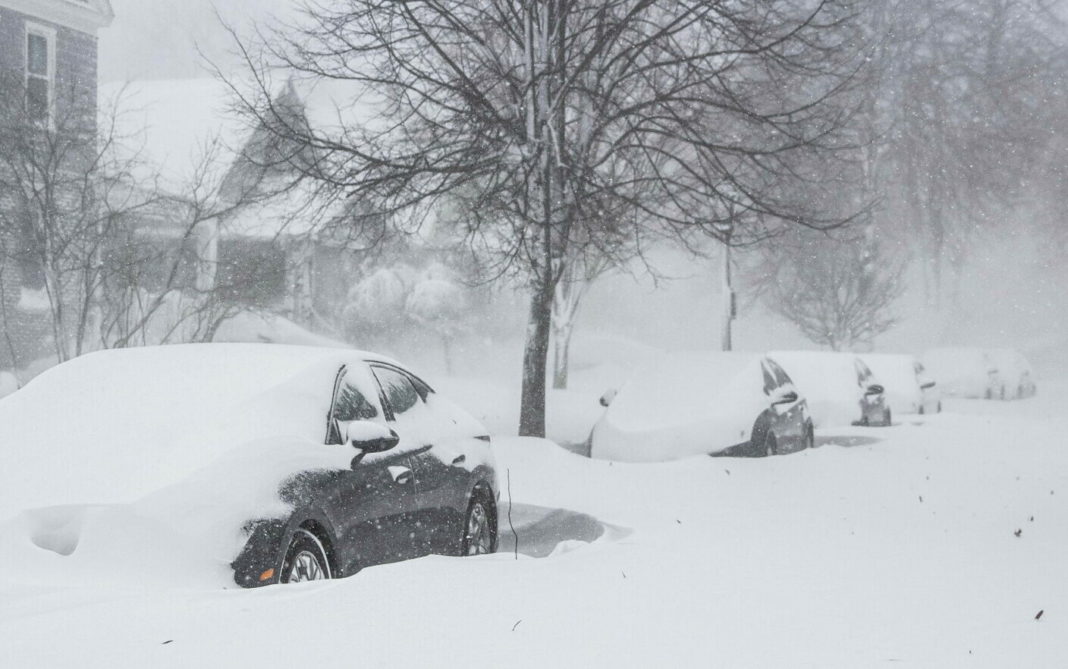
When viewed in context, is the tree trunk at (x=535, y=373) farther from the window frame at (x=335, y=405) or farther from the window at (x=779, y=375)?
the window frame at (x=335, y=405)

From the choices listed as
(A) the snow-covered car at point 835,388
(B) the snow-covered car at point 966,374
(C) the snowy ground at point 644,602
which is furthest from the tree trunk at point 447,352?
(C) the snowy ground at point 644,602

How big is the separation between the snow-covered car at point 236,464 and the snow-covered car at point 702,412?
5292 mm

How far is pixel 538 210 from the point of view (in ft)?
45.0

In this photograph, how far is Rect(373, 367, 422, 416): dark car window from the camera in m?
6.39

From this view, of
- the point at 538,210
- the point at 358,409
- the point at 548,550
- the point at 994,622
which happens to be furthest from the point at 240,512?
the point at 538,210

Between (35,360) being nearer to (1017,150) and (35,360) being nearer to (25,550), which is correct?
(25,550)

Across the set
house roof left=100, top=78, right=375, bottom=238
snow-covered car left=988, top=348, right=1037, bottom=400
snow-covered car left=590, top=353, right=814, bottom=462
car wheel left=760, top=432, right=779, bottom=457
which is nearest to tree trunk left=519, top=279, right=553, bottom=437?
snow-covered car left=590, top=353, right=814, bottom=462

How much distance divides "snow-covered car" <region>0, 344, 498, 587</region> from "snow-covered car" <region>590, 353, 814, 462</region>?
17.4ft

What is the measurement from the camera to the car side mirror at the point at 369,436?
5.39 meters

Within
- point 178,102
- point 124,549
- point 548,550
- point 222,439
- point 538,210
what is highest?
point 178,102

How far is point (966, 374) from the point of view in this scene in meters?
35.0

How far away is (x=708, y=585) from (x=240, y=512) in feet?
7.59

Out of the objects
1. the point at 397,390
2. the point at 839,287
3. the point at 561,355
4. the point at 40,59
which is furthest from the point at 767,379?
the point at 839,287

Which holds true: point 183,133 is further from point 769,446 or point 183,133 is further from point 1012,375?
point 1012,375
